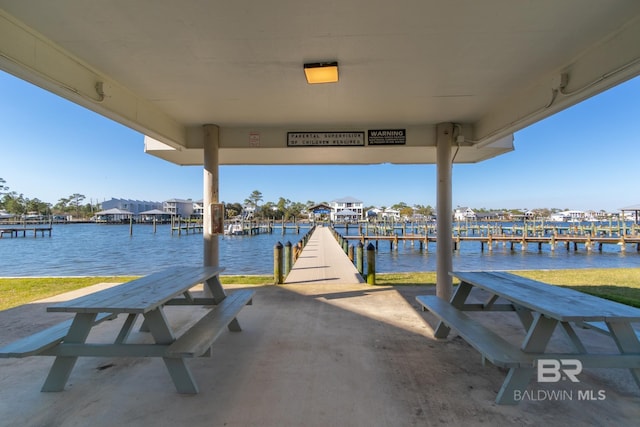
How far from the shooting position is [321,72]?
286 cm

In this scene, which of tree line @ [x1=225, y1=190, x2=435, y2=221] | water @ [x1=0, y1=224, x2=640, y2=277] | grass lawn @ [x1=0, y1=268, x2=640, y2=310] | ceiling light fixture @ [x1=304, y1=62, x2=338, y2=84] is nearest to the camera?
ceiling light fixture @ [x1=304, y1=62, x2=338, y2=84]

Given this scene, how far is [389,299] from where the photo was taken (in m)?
4.89

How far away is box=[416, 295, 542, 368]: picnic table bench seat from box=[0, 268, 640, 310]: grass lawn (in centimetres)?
383

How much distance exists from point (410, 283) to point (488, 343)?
4837 mm

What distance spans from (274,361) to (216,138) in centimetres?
358

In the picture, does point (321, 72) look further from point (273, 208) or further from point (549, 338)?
point (273, 208)

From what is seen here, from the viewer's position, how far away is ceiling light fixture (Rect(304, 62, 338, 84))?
2.77 m

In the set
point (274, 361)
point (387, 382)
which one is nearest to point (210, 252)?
point (274, 361)

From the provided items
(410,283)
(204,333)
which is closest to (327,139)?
(204,333)

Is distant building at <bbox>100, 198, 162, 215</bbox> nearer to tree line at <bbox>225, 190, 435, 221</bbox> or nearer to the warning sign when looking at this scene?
tree line at <bbox>225, 190, 435, 221</bbox>

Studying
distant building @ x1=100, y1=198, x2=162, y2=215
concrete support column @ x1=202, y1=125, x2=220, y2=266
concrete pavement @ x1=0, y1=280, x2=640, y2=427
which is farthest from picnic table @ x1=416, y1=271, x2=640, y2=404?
distant building @ x1=100, y1=198, x2=162, y2=215

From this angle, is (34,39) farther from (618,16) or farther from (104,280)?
(104,280)

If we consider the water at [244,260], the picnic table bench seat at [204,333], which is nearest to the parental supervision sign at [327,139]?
the picnic table bench seat at [204,333]

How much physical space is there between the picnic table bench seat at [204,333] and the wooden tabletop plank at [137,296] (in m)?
0.32
